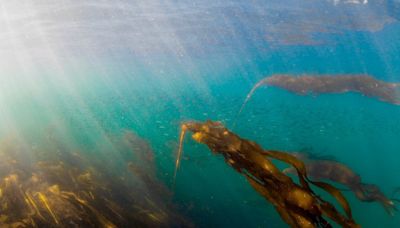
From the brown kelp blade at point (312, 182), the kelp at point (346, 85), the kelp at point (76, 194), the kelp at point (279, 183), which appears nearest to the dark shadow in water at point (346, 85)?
the kelp at point (346, 85)

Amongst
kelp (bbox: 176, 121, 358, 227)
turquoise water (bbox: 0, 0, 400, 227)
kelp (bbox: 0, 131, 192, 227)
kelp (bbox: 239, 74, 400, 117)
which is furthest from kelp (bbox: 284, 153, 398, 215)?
kelp (bbox: 239, 74, 400, 117)

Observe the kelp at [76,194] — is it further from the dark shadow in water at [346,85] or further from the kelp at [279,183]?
the dark shadow in water at [346,85]

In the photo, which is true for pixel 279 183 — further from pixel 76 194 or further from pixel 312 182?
pixel 76 194

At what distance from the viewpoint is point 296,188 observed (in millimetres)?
2502

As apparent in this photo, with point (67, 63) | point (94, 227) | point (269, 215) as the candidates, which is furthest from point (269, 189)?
point (67, 63)

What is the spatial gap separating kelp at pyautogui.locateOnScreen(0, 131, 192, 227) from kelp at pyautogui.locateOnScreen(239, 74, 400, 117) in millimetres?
11689

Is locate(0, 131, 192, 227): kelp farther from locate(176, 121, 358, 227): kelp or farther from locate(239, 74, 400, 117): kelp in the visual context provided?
locate(239, 74, 400, 117): kelp

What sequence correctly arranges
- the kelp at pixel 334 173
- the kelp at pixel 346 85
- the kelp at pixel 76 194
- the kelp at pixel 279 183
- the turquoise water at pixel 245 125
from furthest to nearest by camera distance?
the kelp at pixel 346 85 → the turquoise water at pixel 245 125 → the kelp at pixel 334 173 → the kelp at pixel 76 194 → the kelp at pixel 279 183

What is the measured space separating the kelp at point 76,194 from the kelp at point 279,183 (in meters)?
3.87

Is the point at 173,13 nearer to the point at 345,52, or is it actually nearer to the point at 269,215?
the point at 269,215

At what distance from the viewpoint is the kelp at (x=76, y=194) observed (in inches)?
219

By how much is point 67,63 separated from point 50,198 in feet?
157

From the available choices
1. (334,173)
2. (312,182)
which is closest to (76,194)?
(312,182)

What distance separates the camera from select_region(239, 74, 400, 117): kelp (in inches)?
784
